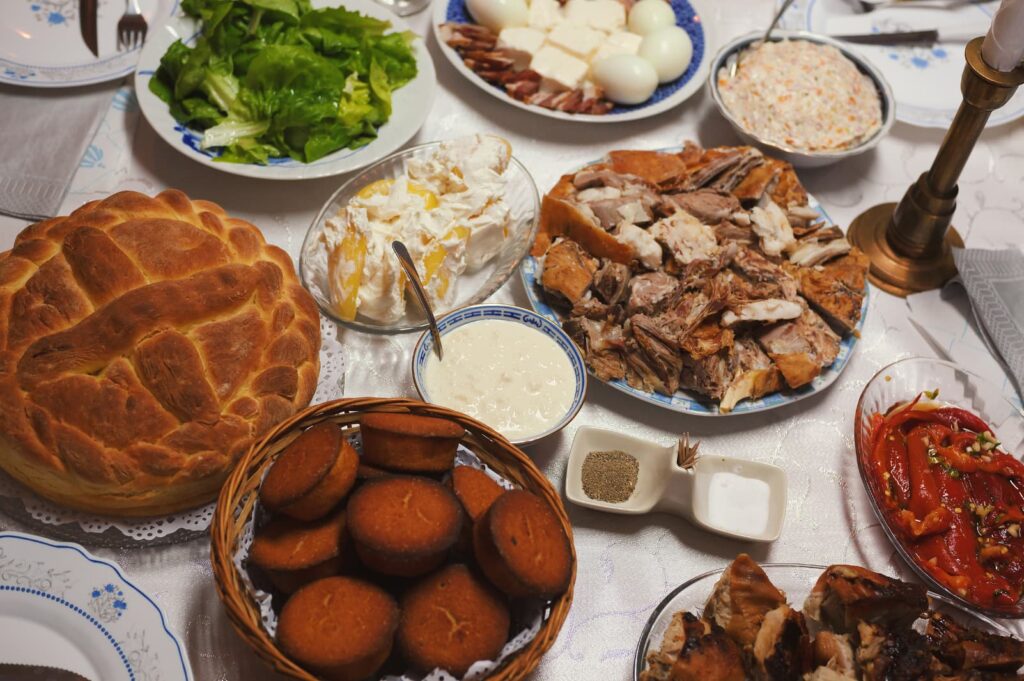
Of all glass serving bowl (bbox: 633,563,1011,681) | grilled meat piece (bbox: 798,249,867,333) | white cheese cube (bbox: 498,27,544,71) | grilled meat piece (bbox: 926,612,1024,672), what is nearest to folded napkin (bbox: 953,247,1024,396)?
grilled meat piece (bbox: 798,249,867,333)

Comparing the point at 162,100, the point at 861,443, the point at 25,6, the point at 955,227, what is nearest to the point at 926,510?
the point at 861,443

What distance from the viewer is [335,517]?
5.01ft

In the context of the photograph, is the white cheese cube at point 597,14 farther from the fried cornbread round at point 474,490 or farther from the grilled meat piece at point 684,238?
the fried cornbread round at point 474,490

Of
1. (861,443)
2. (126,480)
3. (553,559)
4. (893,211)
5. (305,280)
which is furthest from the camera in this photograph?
(893,211)

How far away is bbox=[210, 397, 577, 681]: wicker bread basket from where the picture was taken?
1.36 meters

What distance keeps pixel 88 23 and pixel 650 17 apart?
6.46ft

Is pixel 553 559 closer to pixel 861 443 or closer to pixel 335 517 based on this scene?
pixel 335 517

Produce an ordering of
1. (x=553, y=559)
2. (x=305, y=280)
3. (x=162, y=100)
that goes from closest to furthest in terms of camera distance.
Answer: (x=553, y=559) < (x=305, y=280) < (x=162, y=100)

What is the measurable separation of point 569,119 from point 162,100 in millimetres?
1288

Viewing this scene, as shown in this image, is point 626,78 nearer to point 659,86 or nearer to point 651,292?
point 659,86

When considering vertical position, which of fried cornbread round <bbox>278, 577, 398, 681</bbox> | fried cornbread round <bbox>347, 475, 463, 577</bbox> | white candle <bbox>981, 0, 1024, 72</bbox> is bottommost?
fried cornbread round <bbox>278, 577, 398, 681</bbox>

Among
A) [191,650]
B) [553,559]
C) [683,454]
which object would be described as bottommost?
[191,650]

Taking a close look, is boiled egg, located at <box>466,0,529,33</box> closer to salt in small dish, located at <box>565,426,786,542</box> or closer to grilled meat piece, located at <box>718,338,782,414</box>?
grilled meat piece, located at <box>718,338,782,414</box>

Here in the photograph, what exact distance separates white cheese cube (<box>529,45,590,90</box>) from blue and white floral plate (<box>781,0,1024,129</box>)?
97 centimetres
